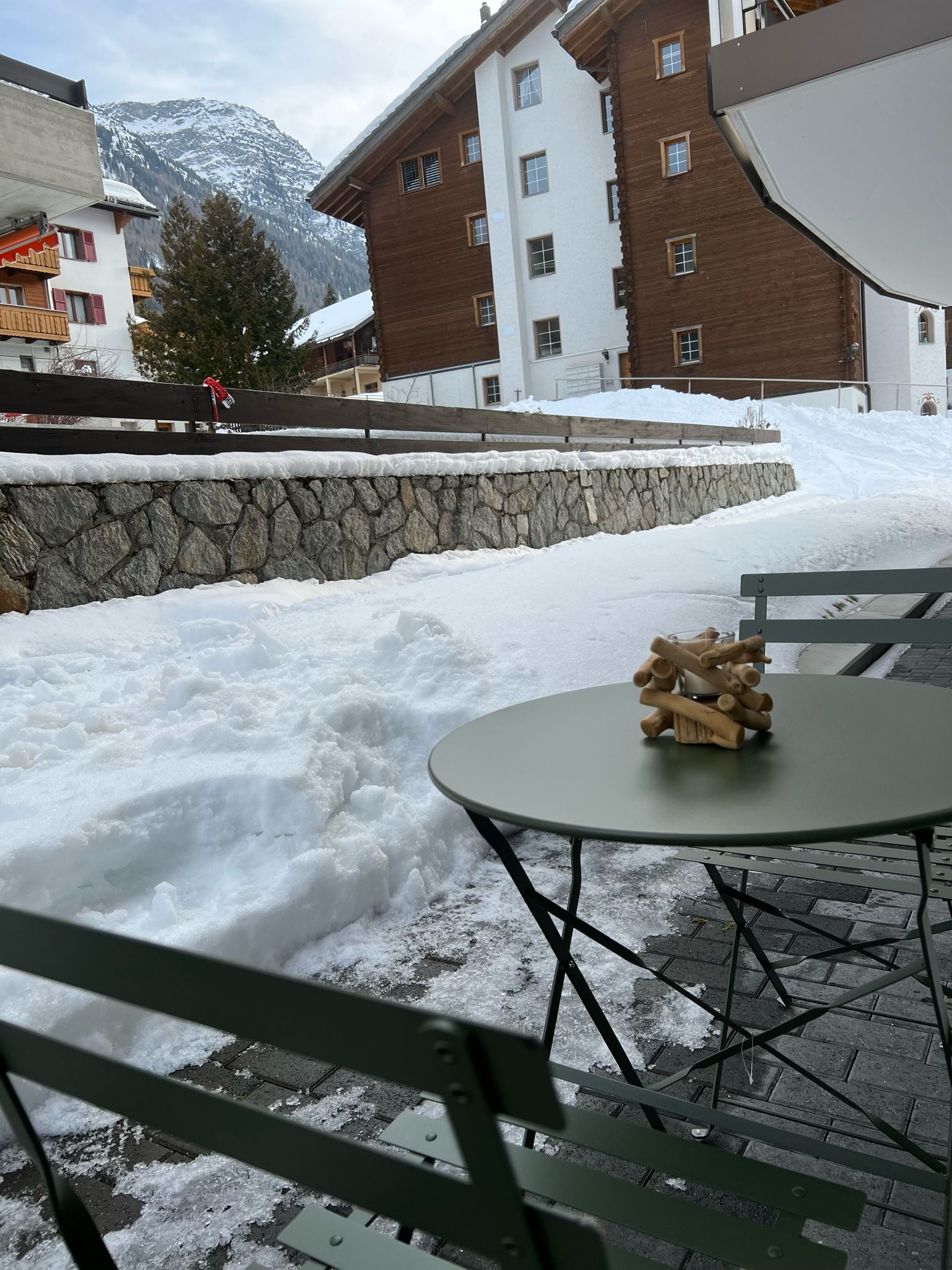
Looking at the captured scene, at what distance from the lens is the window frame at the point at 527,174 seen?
88.4 ft

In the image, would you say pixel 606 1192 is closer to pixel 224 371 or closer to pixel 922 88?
pixel 922 88

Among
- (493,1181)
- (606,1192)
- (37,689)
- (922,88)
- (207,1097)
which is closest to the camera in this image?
(493,1181)

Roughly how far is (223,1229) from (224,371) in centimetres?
2647

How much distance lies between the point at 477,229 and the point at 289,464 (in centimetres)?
2340

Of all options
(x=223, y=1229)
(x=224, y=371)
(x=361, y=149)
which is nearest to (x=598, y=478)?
(x=223, y=1229)

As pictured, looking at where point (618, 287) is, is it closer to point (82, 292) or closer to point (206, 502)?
point (82, 292)

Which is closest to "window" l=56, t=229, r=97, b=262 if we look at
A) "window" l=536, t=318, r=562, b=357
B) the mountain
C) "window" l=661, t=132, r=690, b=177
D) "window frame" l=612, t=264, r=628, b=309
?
"window" l=536, t=318, r=562, b=357

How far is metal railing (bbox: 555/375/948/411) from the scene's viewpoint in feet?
76.6

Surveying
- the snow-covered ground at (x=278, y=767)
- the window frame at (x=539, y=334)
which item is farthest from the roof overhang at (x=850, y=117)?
the window frame at (x=539, y=334)

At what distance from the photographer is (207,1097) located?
785 millimetres

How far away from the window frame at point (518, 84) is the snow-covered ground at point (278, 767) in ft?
81.2

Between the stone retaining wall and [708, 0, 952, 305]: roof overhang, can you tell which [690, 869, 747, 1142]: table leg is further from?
[708, 0, 952, 305]: roof overhang

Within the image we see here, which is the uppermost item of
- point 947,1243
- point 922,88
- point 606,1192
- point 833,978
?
point 922,88

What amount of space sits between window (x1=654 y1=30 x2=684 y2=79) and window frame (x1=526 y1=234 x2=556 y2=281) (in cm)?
492
